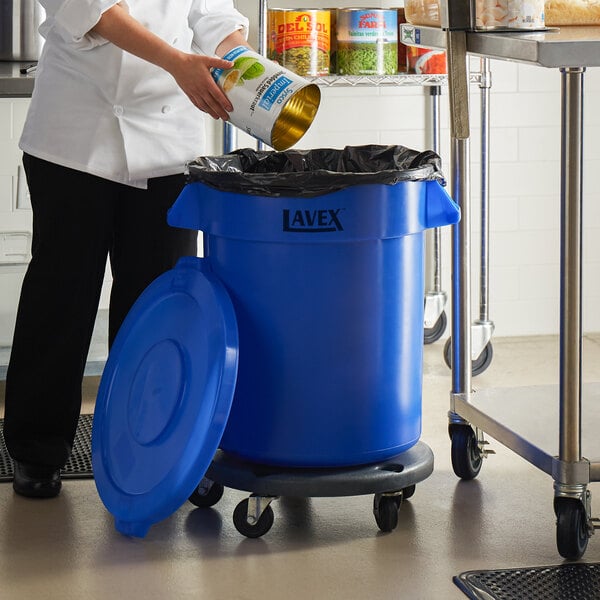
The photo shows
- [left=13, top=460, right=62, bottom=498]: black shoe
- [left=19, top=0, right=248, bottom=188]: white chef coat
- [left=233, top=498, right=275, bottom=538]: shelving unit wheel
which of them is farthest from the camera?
[left=13, top=460, right=62, bottom=498]: black shoe

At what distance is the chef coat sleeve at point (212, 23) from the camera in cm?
256

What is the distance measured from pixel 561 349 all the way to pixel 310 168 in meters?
0.74

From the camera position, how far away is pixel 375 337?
Result: 2.34m

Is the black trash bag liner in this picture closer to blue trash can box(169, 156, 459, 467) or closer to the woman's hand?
blue trash can box(169, 156, 459, 467)

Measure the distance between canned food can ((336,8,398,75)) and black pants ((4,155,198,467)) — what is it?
3.49 feet

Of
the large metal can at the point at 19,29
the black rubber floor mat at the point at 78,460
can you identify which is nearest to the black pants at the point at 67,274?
the black rubber floor mat at the point at 78,460

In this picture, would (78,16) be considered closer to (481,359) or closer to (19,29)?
(19,29)

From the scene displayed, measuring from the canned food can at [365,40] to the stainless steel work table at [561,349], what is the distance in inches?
31.0

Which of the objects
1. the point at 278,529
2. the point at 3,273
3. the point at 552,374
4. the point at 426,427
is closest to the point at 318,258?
the point at 278,529

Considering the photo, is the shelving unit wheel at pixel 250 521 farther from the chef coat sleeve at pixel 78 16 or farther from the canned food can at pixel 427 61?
the canned food can at pixel 427 61

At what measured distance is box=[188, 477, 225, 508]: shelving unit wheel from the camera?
99.2 inches

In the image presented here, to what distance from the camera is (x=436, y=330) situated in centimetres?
404

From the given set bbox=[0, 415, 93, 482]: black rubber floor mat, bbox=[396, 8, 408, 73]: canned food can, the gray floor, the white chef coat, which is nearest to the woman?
the white chef coat

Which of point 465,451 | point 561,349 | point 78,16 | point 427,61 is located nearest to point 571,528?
point 561,349
